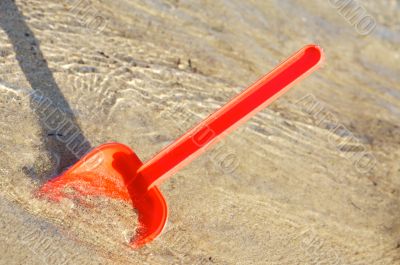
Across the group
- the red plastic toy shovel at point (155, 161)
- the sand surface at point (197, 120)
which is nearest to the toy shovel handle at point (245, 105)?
the red plastic toy shovel at point (155, 161)

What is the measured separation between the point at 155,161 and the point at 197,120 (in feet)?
2.19

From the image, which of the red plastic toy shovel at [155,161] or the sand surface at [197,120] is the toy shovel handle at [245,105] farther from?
the sand surface at [197,120]

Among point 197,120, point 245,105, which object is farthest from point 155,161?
point 197,120

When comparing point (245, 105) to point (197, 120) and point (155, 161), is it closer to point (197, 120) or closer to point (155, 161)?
point (155, 161)

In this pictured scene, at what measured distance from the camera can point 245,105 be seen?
2785 mm

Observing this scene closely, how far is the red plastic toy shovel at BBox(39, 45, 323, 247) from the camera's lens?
277 centimetres

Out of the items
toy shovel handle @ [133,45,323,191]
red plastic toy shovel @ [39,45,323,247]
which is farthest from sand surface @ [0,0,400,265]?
toy shovel handle @ [133,45,323,191]

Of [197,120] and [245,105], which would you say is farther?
[197,120]

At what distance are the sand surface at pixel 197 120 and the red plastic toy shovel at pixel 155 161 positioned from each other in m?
0.07

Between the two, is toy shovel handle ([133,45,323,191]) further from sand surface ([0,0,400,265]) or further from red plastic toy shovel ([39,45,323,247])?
sand surface ([0,0,400,265])

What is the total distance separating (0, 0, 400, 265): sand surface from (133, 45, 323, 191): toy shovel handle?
399 millimetres

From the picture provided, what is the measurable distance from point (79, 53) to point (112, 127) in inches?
19.4

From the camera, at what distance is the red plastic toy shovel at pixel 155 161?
2.77 meters

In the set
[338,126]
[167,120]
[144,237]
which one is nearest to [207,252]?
[144,237]
